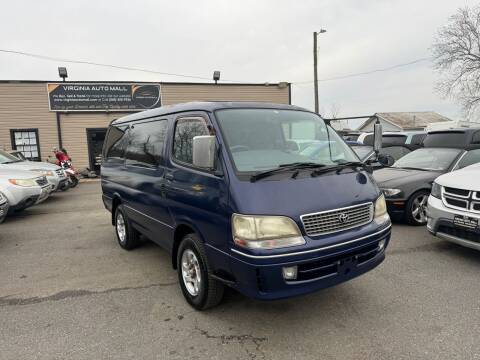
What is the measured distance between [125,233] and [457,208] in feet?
15.7

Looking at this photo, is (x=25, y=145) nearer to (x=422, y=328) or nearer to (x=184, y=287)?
(x=184, y=287)

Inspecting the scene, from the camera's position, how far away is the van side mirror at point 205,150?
3.04 m

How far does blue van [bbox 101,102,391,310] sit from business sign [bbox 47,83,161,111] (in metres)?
14.2

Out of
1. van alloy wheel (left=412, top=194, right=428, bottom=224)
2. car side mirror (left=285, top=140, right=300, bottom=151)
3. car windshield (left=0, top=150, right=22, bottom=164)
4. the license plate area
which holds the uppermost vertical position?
car side mirror (left=285, top=140, right=300, bottom=151)

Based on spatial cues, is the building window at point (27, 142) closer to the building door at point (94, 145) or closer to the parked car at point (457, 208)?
the building door at point (94, 145)

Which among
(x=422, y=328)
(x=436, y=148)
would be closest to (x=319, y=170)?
(x=422, y=328)

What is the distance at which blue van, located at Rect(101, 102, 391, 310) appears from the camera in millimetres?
2799

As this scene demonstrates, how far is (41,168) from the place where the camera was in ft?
32.8

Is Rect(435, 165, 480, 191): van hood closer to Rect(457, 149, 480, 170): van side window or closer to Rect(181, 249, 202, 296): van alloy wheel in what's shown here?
Rect(457, 149, 480, 170): van side window

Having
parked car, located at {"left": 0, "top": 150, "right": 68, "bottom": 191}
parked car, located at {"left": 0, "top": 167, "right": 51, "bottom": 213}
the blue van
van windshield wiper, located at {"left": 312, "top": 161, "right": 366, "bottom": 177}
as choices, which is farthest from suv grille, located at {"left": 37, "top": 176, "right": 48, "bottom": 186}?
van windshield wiper, located at {"left": 312, "top": 161, "right": 366, "bottom": 177}

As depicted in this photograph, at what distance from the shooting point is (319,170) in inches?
127

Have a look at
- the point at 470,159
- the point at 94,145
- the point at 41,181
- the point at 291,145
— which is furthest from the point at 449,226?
the point at 94,145

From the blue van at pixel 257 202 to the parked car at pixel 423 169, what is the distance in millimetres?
2860

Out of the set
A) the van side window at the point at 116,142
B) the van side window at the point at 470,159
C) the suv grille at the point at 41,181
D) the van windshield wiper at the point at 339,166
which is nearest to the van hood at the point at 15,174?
the suv grille at the point at 41,181
